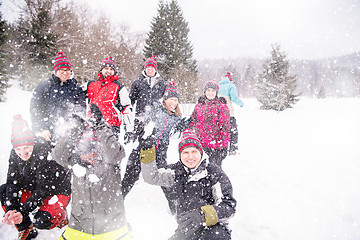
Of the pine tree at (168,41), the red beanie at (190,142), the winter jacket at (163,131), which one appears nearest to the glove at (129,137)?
the winter jacket at (163,131)

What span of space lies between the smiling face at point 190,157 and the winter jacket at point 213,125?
1.23m

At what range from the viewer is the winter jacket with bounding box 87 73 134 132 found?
3.46m

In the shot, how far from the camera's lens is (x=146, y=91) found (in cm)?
397

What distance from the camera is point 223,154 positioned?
12.2 feet

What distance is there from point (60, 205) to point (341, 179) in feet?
17.3

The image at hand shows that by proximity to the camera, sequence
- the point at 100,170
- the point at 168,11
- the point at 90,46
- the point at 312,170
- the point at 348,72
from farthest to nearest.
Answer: the point at 348,72 → the point at 168,11 → the point at 90,46 → the point at 312,170 → the point at 100,170

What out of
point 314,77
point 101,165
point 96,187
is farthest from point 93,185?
point 314,77

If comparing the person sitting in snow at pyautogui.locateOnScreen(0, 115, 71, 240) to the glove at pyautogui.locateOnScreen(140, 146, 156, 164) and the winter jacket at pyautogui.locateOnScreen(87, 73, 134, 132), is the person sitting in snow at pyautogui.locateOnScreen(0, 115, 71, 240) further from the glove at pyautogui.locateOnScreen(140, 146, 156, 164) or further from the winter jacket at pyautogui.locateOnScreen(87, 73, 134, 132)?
the glove at pyautogui.locateOnScreen(140, 146, 156, 164)

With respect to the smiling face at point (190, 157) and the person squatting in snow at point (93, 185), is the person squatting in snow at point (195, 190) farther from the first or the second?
the person squatting in snow at point (93, 185)

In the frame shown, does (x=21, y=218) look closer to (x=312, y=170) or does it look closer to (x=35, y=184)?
(x=35, y=184)

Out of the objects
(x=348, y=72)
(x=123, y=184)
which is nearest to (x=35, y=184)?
(x=123, y=184)

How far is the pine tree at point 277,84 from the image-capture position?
18203mm

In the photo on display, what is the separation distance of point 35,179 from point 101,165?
48.3 inches

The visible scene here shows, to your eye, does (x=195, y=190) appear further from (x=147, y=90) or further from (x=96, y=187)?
(x=147, y=90)
